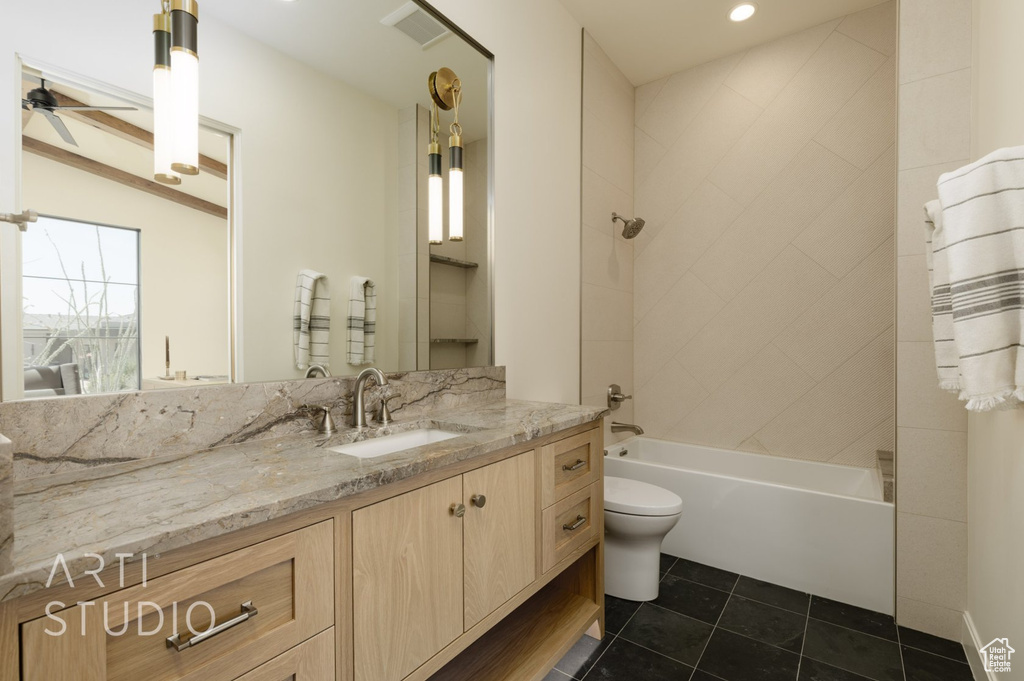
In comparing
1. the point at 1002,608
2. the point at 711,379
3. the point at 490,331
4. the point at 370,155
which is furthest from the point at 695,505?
the point at 370,155

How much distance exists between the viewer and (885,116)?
2477 millimetres

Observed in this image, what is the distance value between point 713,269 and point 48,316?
2.96 m

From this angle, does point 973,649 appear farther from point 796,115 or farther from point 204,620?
point 796,115

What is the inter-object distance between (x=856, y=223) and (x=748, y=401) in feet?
3.62

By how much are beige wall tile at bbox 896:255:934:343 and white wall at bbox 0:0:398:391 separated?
1.98 m

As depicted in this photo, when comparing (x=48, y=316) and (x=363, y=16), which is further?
(x=363, y=16)

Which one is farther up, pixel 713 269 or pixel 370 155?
pixel 370 155

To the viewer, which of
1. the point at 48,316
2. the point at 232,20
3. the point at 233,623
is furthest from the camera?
the point at 232,20

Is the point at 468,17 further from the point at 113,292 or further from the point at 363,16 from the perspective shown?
the point at 113,292

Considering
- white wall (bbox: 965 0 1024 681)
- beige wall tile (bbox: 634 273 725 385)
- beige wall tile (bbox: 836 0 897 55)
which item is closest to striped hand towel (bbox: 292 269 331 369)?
white wall (bbox: 965 0 1024 681)

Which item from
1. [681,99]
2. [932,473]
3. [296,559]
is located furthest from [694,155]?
[296,559]

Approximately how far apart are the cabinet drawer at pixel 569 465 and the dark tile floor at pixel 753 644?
62 cm

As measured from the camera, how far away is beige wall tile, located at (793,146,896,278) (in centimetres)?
247

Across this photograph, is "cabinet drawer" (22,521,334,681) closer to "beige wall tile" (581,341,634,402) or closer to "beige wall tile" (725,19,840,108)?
"beige wall tile" (581,341,634,402)
